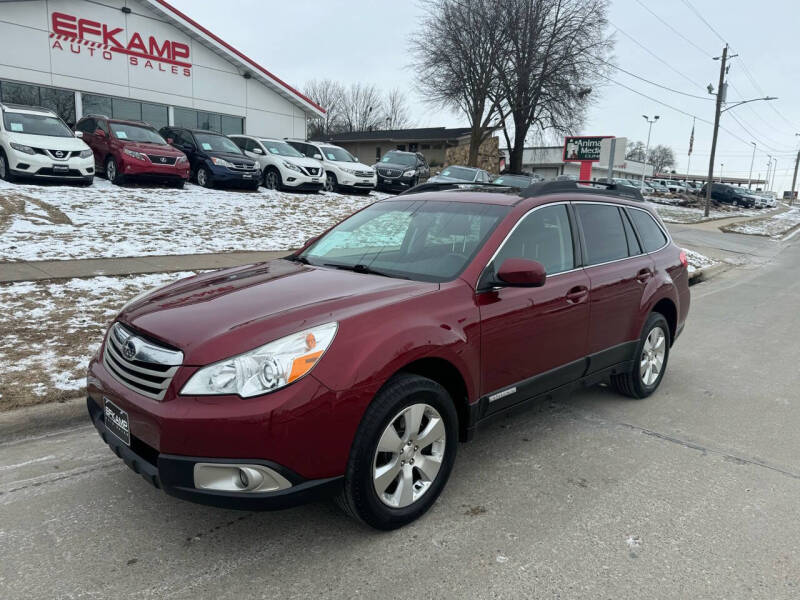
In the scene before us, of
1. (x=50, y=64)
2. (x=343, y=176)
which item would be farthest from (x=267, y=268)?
(x=50, y=64)

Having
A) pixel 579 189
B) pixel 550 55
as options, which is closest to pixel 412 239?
pixel 579 189

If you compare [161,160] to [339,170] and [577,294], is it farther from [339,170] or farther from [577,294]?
[577,294]

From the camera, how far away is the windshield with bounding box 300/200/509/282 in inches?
139

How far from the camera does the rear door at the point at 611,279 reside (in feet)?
13.8

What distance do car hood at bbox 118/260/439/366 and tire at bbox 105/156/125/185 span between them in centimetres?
1278

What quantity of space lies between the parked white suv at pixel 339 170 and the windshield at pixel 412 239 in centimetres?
1580

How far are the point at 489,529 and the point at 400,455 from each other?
0.61 meters

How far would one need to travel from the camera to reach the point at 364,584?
8.38 feet

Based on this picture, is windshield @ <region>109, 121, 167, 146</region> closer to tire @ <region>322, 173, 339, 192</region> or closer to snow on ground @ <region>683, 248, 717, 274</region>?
tire @ <region>322, 173, 339, 192</region>

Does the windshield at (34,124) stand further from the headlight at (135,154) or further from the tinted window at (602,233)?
the tinted window at (602,233)

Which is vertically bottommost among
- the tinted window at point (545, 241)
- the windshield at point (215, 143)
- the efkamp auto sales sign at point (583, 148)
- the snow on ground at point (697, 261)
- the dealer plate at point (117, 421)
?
the snow on ground at point (697, 261)

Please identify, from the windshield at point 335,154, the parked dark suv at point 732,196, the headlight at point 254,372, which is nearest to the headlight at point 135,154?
Answer: the windshield at point 335,154

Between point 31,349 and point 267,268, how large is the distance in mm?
2570

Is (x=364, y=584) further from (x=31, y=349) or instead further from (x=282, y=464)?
(x=31, y=349)
